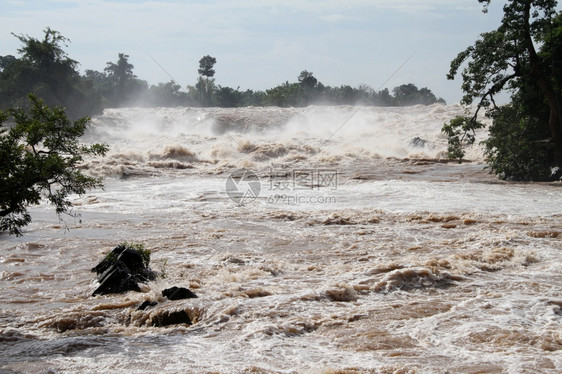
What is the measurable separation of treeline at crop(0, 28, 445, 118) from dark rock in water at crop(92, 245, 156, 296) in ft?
108

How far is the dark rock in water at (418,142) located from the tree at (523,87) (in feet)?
36.7

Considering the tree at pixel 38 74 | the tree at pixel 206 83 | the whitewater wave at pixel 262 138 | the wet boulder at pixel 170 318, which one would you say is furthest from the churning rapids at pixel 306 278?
the tree at pixel 206 83

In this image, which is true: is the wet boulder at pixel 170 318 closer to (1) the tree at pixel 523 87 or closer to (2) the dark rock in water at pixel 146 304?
(2) the dark rock in water at pixel 146 304

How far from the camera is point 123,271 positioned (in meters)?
9.11

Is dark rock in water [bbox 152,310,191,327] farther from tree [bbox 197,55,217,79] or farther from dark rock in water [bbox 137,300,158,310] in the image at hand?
tree [bbox 197,55,217,79]

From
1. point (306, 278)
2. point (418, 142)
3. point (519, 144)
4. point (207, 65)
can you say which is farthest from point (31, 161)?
point (207, 65)

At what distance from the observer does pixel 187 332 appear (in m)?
7.03

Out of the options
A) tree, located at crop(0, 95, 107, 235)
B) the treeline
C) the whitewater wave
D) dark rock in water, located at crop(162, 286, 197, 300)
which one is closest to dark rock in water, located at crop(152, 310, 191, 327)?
dark rock in water, located at crop(162, 286, 197, 300)

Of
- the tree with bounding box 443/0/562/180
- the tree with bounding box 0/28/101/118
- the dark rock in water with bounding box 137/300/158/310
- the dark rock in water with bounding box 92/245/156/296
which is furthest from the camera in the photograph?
the tree with bounding box 0/28/101/118

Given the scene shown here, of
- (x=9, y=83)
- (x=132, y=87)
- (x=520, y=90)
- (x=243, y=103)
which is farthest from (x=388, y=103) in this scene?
(x=520, y=90)

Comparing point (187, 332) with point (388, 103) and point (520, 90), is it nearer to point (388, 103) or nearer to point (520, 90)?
point (520, 90)

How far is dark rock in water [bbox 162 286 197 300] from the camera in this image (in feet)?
26.4

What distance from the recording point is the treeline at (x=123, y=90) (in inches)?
1618

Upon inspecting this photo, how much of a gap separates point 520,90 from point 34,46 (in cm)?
3356
